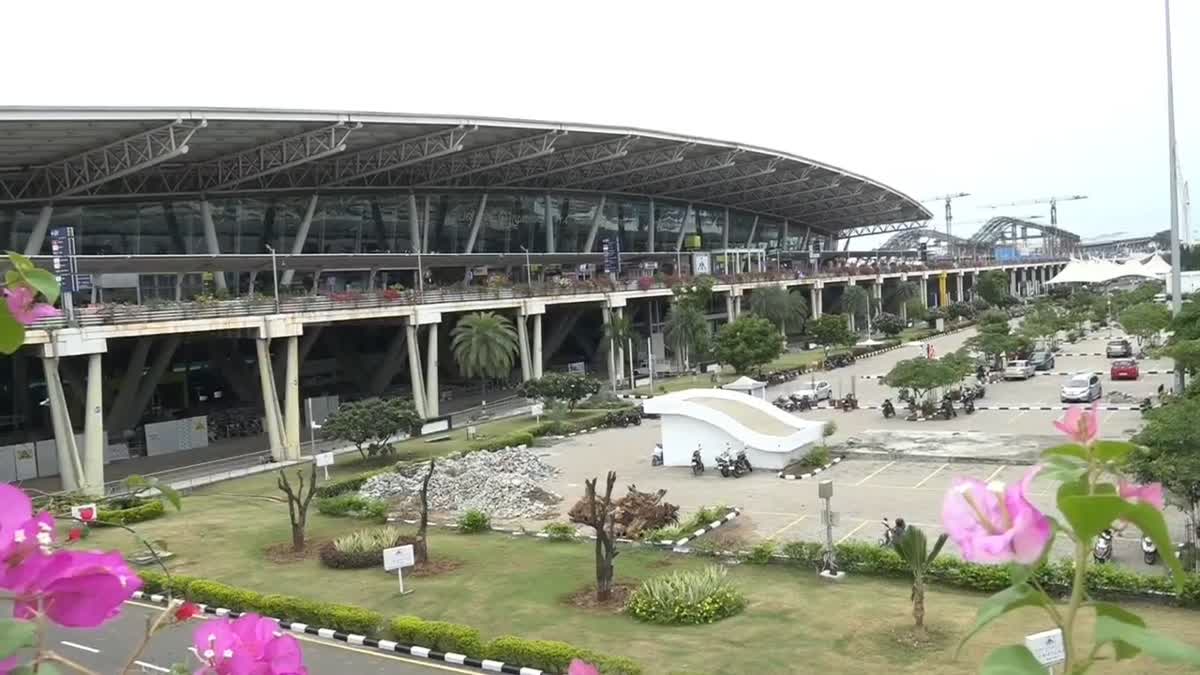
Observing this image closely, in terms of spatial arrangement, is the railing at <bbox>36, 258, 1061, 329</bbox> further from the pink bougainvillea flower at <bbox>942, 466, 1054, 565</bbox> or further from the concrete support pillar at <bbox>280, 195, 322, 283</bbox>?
the pink bougainvillea flower at <bbox>942, 466, 1054, 565</bbox>

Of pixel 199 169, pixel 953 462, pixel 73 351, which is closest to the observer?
pixel 953 462

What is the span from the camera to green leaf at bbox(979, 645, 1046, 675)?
1611 millimetres

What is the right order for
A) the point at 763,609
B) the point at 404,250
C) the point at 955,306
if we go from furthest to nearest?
1. the point at 955,306
2. the point at 404,250
3. the point at 763,609

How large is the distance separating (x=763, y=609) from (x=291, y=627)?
858 cm

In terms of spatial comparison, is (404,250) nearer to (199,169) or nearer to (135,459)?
(199,169)

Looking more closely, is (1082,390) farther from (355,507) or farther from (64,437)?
(64,437)

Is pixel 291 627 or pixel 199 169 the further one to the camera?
pixel 199 169

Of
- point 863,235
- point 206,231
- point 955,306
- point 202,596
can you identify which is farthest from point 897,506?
point 863,235

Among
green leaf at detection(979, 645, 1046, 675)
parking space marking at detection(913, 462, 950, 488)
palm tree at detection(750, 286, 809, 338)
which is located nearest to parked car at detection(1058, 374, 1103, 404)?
parking space marking at detection(913, 462, 950, 488)

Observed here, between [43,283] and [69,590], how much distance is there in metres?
0.79

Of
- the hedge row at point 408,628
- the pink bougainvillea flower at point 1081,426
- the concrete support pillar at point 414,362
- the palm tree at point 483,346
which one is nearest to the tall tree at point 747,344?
the palm tree at point 483,346

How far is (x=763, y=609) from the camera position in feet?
55.9

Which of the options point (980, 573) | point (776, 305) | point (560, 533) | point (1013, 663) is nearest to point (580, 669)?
point (1013, 663)

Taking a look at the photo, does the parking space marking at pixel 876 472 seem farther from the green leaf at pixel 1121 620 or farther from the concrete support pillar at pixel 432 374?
the green leaf at pixel 1121 620
